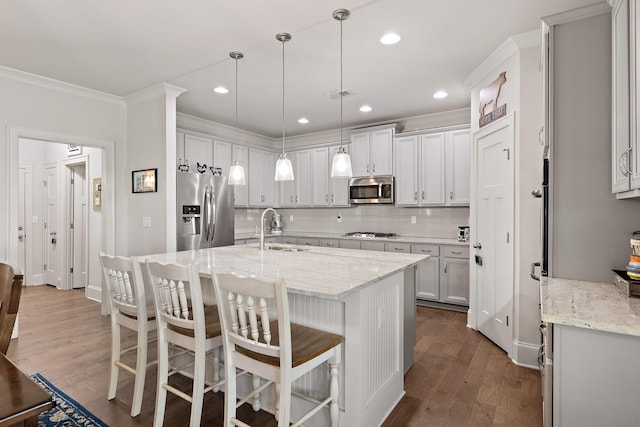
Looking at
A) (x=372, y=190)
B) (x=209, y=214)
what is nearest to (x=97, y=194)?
(x=209, y=214)

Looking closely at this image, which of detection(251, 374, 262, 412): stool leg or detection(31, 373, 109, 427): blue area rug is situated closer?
detection(31, 373, 109, 427): blue area rug

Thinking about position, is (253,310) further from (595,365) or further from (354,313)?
(595,365)

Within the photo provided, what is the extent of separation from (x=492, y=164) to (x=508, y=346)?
167 centimetres

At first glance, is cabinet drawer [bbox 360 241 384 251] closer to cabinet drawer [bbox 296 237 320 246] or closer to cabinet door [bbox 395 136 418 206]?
cabinet door [bbox 395 136 418 206]

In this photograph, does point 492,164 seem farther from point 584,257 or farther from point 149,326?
point 149,326

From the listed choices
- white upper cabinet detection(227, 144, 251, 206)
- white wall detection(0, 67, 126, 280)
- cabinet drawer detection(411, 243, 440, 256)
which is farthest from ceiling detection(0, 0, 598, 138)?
cabinet drawer detection(411, 243, 440, 256)

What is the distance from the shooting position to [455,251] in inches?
171

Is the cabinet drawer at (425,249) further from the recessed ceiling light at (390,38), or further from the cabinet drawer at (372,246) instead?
the recessed ceiling light at (390,38)

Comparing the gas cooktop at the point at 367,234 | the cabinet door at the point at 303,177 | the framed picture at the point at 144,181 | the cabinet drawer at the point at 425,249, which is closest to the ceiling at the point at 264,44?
the framed picture at the point at 144,181

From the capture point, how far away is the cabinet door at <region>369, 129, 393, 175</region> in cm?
510

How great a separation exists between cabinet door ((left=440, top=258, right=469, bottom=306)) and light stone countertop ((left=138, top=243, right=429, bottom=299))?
196 centimetres

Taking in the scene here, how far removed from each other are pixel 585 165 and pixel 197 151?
456cm

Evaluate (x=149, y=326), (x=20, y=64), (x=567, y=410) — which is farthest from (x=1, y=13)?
(x=567, y=410)

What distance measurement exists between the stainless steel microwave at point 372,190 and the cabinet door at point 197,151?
2.23 meters
